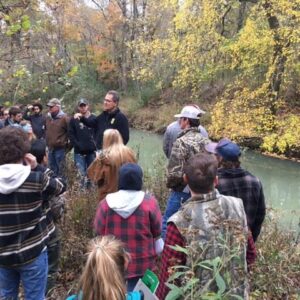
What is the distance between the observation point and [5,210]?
2834mm

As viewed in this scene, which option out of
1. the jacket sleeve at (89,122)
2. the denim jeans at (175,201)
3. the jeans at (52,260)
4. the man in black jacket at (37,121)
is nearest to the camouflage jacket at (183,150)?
the denim jeans at (175,201)

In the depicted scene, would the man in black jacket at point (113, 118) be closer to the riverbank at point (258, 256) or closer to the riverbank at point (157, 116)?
the riverbank at point (258, 256)

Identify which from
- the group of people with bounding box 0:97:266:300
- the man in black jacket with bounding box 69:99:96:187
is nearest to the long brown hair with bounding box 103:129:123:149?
the group of people with bounding box 0:97:266:300

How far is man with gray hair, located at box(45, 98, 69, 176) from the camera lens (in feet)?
24.8

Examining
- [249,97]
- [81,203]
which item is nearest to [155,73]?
[249,97]

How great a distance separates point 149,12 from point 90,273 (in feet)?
102

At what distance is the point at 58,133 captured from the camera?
7555 mm

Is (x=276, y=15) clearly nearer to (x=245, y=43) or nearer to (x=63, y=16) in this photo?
(x=245, y=43)

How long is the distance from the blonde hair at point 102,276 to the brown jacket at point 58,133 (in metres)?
5.64

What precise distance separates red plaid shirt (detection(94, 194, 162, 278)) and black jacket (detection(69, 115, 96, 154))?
3.79m

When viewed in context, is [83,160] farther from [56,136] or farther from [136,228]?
[136,228]

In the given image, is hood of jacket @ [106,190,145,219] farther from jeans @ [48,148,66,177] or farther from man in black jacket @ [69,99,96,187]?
jeans @ [48,148,66,177]

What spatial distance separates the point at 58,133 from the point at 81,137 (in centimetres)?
74

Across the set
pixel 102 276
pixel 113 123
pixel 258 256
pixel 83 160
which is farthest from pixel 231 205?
pixel 83 160
